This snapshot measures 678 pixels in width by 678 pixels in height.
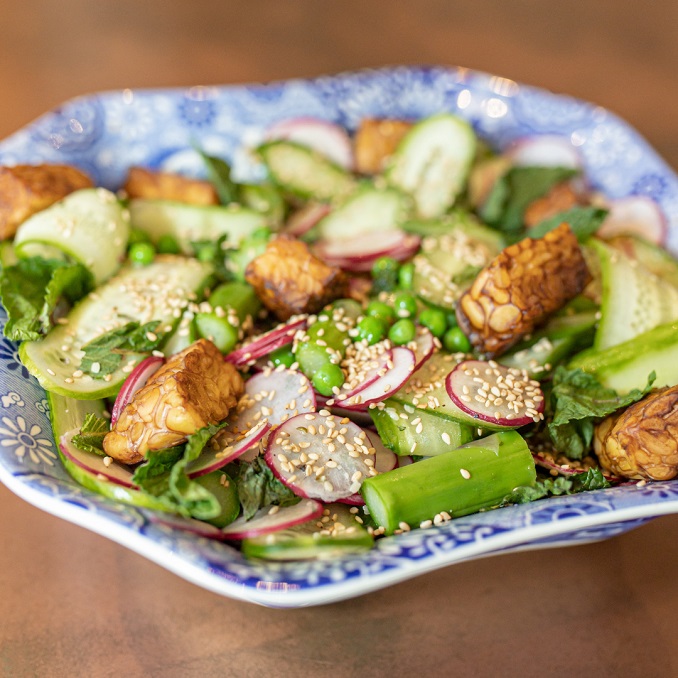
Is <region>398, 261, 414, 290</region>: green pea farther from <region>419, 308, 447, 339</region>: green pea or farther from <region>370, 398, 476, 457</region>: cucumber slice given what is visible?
<region>370, 398, 476, 457</region>: cucumber slice

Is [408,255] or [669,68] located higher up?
[669,68]

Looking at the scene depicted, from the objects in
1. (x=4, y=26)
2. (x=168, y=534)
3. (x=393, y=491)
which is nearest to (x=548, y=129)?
(x=393, y=491)

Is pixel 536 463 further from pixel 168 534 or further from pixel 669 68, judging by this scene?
pixel 669 68

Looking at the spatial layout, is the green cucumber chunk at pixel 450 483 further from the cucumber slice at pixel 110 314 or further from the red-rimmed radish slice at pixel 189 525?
the cucumber slice at pixel 110 314

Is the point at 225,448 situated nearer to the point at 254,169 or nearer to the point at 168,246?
the point at 168,246

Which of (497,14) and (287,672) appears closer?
(287,672)

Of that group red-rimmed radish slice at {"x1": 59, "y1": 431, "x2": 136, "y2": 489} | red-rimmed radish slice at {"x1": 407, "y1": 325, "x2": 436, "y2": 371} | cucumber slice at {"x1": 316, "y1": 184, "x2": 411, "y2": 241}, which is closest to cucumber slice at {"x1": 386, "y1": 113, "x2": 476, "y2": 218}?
cucumber slice at {"x1": 316, "y1": 184, "x2": 411, "y2": 241}
